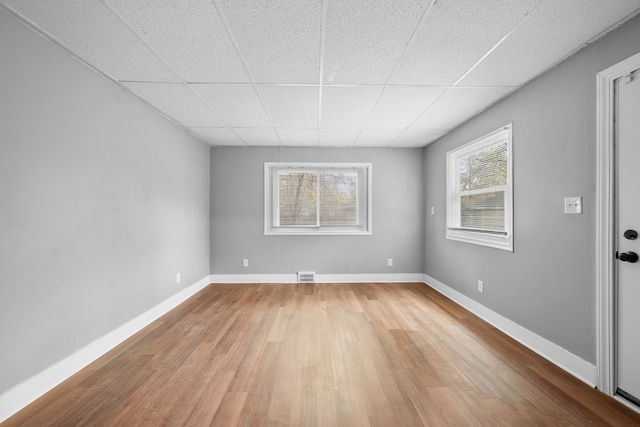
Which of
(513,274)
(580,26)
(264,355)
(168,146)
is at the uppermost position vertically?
(580,26)

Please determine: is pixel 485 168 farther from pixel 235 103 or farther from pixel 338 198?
pixel 235 103

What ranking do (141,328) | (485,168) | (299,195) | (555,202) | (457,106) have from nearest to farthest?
(555,202)
(141,328)
(457,106)
(485,168)
(299,195)

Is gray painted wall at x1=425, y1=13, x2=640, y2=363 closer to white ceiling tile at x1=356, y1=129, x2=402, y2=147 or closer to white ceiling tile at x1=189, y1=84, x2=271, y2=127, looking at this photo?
white ceiling tile at x1=356, y1=129, x2=402, y2=147

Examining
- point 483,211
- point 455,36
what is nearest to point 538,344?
point 483,211

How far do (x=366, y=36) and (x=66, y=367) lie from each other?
3086 millimetres

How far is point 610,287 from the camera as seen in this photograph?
1.77 m

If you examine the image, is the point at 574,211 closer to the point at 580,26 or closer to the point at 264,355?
the point at 580,26

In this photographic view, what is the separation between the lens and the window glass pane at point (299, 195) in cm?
484

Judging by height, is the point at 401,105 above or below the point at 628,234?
above

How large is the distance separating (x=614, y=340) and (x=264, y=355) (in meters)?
2.41

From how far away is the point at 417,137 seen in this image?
4.16m

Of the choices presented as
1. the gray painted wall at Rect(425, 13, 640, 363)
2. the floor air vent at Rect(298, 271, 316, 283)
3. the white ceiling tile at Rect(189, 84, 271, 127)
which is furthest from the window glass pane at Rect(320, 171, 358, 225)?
the gray painted wall at Rect(425, 13, 640, 363)

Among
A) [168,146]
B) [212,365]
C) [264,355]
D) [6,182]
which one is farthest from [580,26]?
[168,146]

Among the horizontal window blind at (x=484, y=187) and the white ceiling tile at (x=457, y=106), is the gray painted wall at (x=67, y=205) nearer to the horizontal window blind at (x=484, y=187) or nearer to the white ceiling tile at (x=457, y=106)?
the white ceiling tile at (x=457, y=106)
